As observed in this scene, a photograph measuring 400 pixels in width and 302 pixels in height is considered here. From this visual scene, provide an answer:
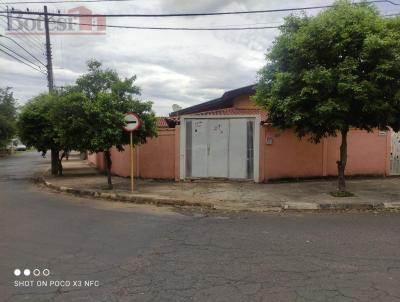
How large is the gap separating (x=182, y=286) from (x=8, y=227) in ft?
15.4

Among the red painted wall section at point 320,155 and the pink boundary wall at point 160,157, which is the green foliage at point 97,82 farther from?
the red painted wall section at point 320,155

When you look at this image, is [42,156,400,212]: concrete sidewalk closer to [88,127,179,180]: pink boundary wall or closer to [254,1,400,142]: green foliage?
[88,127,179,180]: pink boundary wall

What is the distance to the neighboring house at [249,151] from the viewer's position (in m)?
14.0

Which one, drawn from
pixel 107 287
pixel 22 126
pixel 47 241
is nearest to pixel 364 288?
pixel 107 287

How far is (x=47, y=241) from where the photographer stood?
255 inches

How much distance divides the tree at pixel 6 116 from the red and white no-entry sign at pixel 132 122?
104ft

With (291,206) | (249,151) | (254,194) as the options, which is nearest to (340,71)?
(291,206)

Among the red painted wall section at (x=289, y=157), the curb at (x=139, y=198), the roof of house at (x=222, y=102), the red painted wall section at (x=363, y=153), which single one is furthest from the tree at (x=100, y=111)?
the red painted wall section at (x=363, y=153)

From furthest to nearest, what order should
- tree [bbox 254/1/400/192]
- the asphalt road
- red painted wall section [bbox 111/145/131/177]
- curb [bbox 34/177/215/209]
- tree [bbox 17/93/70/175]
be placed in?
tree [bbox 17/93/70/175] < red painted wall section [bbox 111/145/131/177] < curb [bbox 34/177/215/209] < tree [bbox 254/1/400/192] < the asphalt road

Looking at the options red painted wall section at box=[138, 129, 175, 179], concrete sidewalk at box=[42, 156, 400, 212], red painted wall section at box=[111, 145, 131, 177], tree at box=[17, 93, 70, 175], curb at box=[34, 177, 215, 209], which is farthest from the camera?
tree at box=[17, 93, 70, 175]

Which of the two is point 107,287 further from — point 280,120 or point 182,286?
point 280,120

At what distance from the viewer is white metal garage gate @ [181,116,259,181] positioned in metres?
14.0

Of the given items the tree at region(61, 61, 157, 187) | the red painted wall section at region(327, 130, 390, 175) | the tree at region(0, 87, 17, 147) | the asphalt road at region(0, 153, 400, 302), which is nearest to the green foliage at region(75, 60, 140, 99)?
the tree at region(61, 61, 157, 187)

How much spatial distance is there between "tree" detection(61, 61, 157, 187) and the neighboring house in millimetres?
1780
